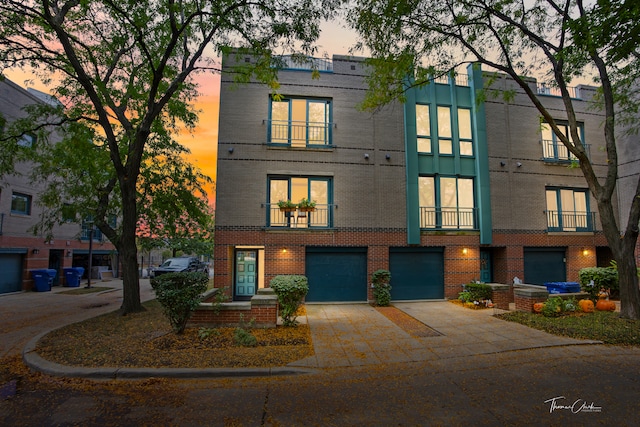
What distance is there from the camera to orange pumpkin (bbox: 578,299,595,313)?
9.70 metres

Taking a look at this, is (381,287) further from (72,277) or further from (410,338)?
(72,277)

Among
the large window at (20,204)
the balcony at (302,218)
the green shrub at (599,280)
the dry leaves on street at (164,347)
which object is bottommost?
A: the dry leaves on street at (164,347)

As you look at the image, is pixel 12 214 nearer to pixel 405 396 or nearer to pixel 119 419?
Answer: pixel 119 419

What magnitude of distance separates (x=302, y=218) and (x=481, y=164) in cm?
817

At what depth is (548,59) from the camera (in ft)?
32.0

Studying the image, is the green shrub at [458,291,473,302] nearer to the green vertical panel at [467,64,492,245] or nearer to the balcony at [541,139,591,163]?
the green vertical panel at [467,64,492,245]

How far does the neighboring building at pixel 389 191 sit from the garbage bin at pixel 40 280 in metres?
12.7

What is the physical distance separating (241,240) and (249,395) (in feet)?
26.2

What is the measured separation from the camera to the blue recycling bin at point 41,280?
56.4 ft

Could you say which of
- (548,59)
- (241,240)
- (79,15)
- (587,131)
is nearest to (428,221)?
(548,59)

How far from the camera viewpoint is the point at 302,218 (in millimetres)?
12680

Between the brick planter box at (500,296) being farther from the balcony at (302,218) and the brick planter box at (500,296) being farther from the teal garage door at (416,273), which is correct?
the balcony at (302,218)

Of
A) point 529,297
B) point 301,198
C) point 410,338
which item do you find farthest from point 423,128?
point 410,338

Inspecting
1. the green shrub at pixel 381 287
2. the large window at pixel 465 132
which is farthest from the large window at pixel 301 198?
the large window at pixel 465 132
